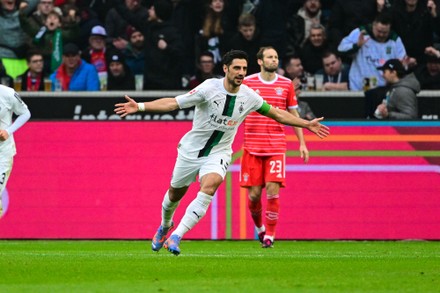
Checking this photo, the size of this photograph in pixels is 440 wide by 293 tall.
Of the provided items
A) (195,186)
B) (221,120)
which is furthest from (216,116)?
(195,186)

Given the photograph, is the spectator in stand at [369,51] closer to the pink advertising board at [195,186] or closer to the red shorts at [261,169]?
the pink advertising board at [195,186]

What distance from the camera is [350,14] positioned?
67.1ft

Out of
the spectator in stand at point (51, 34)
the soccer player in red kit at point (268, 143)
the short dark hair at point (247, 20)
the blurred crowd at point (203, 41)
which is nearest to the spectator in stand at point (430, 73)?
the blurred crowd at point (203, 41)

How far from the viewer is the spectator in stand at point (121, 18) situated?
21.0m

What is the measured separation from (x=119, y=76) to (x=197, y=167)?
6.88 metres

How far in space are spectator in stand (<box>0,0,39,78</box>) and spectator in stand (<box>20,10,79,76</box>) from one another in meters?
0.15

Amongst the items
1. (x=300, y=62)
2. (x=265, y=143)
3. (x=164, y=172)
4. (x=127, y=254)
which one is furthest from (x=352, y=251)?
(x=300, y=62)

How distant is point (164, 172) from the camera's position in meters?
17.9

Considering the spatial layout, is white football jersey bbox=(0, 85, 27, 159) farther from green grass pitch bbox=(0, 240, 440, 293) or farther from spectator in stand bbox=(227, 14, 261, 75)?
spectator in stand bbox=(227, 14, 261, 75)

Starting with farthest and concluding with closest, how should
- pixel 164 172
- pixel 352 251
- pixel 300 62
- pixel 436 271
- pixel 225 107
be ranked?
pixel 300 62 < pixel 164 172 < pixel 352 251 < pixel 225 107 < pixel 436 271

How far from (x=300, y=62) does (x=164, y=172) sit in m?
3.38

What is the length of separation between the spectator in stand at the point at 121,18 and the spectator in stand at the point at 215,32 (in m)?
1.16

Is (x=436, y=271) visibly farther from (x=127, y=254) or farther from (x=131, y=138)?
(x=131, y=138)

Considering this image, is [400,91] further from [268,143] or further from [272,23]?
[268,143]
